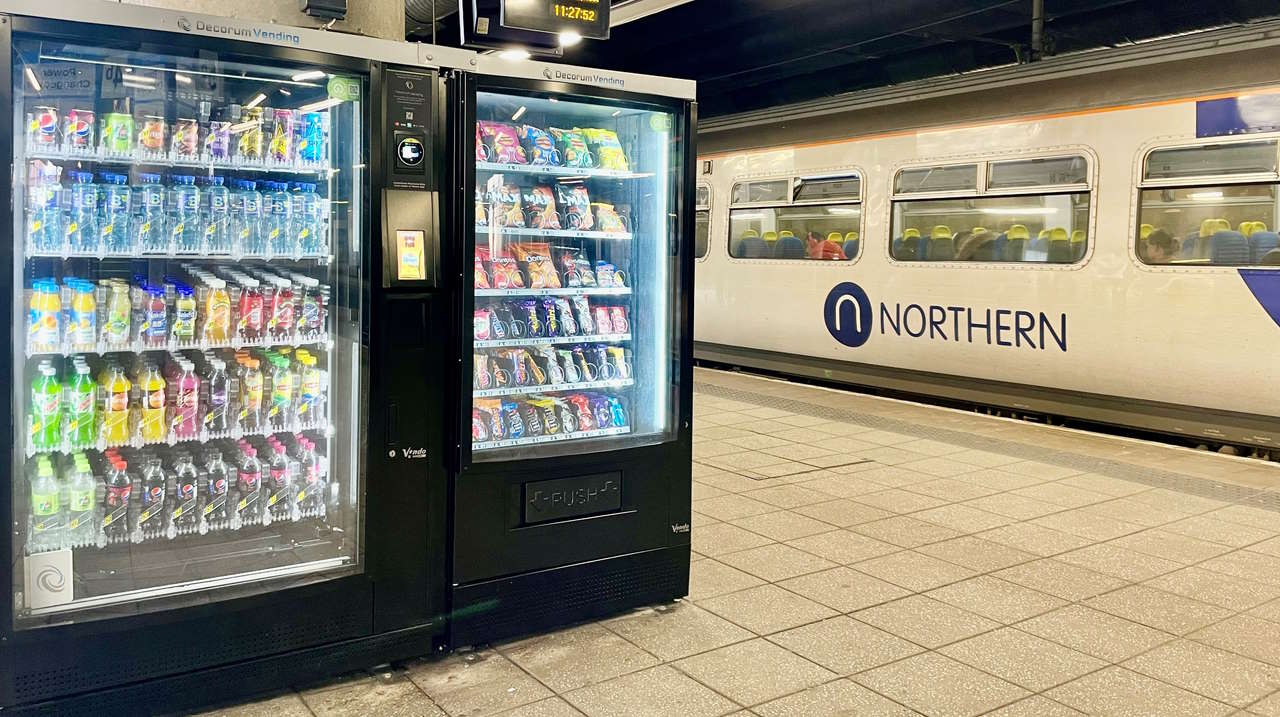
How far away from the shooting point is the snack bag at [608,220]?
4.46 meters

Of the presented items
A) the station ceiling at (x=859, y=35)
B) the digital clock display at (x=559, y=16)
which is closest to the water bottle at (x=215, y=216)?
the digital clock display at (x=559, y=16)

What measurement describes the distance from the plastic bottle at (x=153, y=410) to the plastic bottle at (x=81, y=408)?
14 centimetres

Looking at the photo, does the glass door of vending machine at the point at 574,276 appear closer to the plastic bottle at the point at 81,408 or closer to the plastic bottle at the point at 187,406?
the plastic bottle at the point at 187,406

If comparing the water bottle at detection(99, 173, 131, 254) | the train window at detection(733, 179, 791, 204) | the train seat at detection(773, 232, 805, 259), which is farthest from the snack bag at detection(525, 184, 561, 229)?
the train window at detection(733, 179, 791, 204)

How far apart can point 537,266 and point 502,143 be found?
51 centimetres

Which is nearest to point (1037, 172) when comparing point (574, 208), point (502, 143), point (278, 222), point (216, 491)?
point (574, 208)

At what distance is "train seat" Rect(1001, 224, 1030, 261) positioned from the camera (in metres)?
8.39

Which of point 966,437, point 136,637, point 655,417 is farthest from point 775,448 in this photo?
point 136,637

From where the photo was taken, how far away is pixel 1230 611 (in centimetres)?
444

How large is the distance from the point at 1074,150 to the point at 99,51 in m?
6.92

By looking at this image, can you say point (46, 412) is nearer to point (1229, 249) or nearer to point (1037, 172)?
point (1229, 249)

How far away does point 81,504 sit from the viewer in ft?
11.1

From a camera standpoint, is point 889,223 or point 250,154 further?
point 889,223

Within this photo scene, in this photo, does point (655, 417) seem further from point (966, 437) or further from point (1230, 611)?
point (966, 437)
